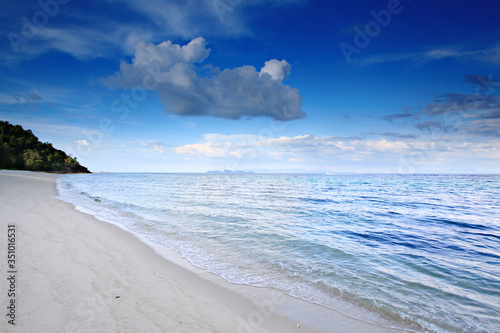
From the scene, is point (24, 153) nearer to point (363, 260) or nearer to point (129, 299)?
point (129, 299)

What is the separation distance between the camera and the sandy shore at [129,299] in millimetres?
4117

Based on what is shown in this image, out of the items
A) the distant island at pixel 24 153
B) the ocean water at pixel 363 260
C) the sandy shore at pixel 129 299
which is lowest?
the ocean water at pixel 363 260

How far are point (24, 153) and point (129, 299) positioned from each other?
495ft

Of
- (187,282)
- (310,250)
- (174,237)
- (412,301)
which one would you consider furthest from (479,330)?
(174,237)

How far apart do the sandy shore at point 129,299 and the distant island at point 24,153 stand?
405ft

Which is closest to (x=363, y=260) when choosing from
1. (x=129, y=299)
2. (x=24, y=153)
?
(x=129, y=299)

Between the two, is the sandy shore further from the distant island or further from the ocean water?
the distant island

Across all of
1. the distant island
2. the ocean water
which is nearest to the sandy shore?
the ocean water

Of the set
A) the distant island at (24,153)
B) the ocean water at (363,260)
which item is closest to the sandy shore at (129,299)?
the ocean water at (363,260)

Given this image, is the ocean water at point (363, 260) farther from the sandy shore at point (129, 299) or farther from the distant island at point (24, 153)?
the distant island at point (24, 153)

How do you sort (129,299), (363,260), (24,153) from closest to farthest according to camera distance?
(129,299) → (363,260) → (24,153)

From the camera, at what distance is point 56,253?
7.29 m

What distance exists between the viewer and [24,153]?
359 feet

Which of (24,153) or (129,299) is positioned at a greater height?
(24,153)
